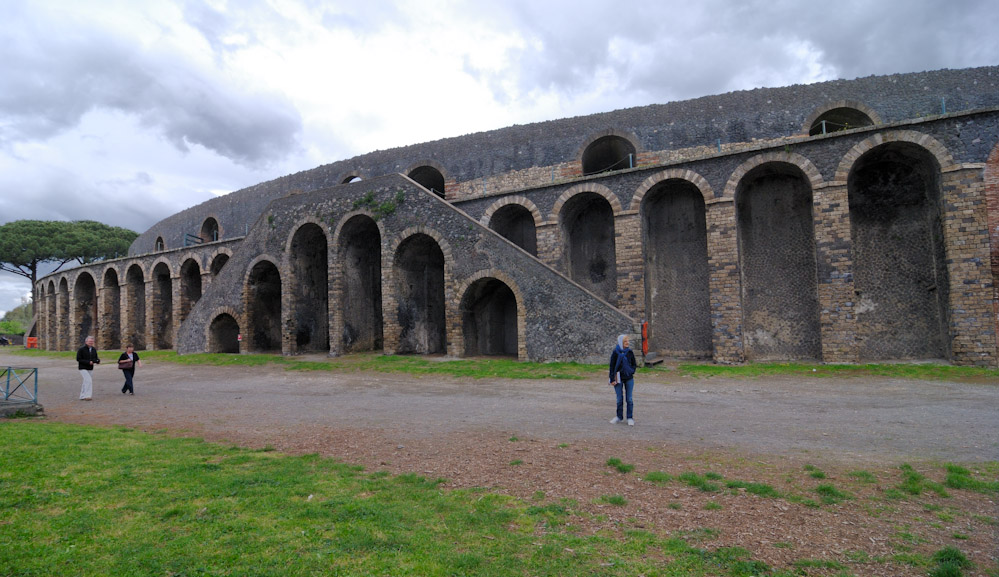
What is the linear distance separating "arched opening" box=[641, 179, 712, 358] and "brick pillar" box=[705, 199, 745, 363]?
1.70 metres

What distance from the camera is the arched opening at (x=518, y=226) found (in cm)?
1975

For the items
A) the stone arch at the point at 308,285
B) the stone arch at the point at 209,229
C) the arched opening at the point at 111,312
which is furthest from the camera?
the stone arch at the point at 209,229

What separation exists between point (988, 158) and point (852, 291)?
4471 millimetres

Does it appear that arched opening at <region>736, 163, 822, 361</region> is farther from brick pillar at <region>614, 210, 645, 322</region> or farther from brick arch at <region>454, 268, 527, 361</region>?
brick arch at <region>454, 268, 527, 361</region>

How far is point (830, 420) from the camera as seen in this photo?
7.43 metres

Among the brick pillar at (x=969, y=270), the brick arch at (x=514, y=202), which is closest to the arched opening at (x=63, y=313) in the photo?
the brick arch at (x=514, y=202)

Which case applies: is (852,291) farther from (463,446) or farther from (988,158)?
(463,446)

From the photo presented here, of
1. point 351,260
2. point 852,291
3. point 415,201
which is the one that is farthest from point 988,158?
point 351,260

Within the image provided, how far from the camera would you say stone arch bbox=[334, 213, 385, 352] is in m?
20.2

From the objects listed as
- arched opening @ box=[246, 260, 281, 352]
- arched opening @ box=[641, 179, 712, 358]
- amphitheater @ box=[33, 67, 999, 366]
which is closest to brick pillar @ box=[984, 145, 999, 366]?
amphitheater @ box=[33, 67, 999, 366]

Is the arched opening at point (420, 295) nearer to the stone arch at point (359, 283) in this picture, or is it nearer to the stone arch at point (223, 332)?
the stone arch at point (359, 283)

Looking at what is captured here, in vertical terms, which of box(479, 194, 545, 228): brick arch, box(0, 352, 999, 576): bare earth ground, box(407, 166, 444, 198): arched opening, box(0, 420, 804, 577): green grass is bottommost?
box(0, 352, 999, 576): bare earth ground

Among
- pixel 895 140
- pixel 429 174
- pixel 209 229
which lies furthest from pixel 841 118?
pixel 209 229

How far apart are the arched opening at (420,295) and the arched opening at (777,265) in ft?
35.9
